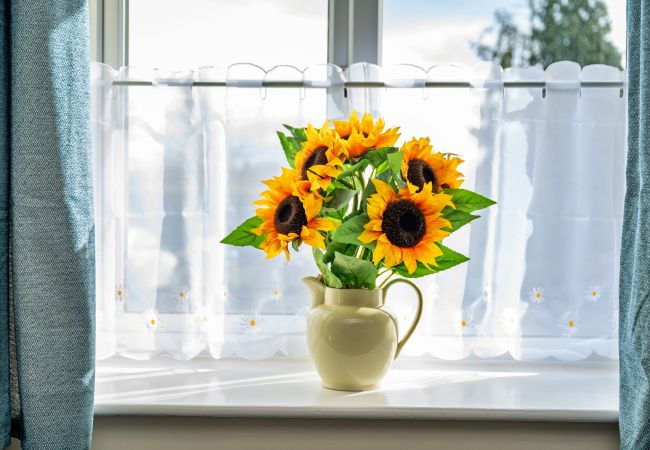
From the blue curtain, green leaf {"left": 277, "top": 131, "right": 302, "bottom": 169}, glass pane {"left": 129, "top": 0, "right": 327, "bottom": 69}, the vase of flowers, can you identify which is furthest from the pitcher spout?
glass pane {"left": 129, "top": 0, "right": 327, "bottom": 69}

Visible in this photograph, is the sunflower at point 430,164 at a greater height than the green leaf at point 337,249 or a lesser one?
greater

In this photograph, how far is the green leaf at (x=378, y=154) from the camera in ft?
4.04

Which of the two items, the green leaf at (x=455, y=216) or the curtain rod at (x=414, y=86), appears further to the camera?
the curtain rod at (x=414, y=86)

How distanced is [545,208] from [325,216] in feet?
1.71

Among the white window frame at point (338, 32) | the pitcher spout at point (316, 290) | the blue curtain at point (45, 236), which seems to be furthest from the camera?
the white window frame at point (338, 32)

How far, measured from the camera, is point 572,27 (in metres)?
1.60

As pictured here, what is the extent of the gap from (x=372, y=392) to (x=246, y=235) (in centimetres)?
37

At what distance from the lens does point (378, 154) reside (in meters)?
1.24

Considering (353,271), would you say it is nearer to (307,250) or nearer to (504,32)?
(307,250)

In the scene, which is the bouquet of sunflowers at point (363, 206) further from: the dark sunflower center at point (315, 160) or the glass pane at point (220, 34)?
the glass pane at point (220, 34)

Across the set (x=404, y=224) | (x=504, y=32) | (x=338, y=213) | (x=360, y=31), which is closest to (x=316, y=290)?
(x=338, y=213)

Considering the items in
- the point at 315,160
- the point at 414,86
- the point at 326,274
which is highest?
the point at 414,86

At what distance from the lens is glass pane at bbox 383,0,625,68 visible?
1597mm

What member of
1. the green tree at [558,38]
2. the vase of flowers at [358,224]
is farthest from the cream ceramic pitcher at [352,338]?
the green tree at [558,38]
